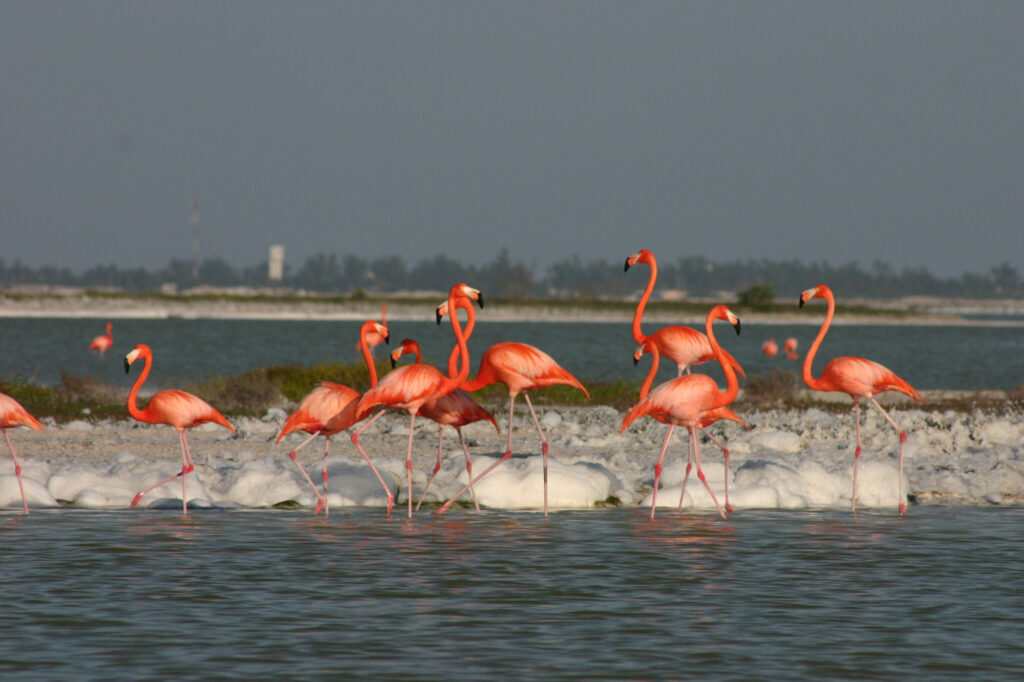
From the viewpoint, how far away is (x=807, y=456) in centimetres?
1361

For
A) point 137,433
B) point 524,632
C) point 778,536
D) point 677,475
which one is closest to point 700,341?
point 677,475

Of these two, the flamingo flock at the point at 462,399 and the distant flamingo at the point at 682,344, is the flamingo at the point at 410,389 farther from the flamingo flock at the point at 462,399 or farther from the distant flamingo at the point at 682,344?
the distant flamingo at the point at 682,344

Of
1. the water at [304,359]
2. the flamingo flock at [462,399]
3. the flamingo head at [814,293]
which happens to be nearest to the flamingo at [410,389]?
the flamingo flock at [462,399]

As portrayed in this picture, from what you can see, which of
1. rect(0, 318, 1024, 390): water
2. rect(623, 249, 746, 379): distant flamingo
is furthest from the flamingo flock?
rect(0, 318, 1024, 390): water

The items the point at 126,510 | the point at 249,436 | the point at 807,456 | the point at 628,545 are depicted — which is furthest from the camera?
the point at 249,436

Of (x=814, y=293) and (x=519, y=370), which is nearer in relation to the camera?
(x=519, y=370)

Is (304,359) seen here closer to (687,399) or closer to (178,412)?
(178,412)

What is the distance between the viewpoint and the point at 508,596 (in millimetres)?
7395

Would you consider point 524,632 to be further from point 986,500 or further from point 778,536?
point 986,500

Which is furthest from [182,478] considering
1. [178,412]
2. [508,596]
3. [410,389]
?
[508,596]

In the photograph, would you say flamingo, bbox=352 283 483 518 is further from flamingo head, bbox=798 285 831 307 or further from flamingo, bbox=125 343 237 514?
flamingo head, bbox=798 285 831 307

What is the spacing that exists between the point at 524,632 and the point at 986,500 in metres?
6.77

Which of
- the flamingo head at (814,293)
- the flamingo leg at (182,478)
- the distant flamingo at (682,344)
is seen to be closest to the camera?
the flamingo leg at (182,478)

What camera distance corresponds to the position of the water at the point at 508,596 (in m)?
5.94
